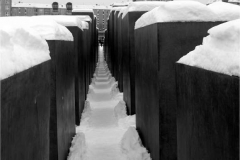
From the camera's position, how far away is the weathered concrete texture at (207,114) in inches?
88.7

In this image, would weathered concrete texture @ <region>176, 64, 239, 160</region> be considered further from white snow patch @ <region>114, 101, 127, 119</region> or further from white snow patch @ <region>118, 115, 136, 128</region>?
white snow patch @ <region>114, 101, 127, 119</region>

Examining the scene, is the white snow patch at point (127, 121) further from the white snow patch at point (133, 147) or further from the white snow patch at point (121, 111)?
the white snow patch at point (133, 147)

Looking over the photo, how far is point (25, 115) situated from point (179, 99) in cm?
179

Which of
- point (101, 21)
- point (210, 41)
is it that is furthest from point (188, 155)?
point (101, 21)

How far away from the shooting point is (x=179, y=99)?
12.1 feet

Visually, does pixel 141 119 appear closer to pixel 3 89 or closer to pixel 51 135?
pixel 51 135

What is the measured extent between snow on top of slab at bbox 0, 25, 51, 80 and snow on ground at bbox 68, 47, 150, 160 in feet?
10.1

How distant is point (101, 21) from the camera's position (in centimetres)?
8438

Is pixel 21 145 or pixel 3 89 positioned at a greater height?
pixel 3 89

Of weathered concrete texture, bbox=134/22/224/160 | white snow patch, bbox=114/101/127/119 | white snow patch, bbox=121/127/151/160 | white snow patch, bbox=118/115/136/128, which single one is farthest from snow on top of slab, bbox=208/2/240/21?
white snow patch, bbox=114/101/127/119

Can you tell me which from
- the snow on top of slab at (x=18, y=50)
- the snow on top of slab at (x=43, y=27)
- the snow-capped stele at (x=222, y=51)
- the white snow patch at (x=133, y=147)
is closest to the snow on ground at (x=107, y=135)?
the white snow patch at (x=133, y=147)

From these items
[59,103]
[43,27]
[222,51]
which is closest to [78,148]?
[59,103]

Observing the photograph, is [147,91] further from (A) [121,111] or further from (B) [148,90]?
(A) [121,111]

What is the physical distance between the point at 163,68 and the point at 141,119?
A: 202 cm
